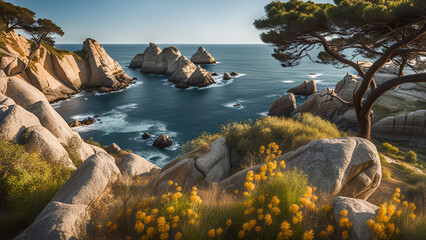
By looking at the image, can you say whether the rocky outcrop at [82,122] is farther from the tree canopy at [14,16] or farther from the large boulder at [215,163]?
the large boulder at [215,163]

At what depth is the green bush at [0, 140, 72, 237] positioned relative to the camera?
545cm

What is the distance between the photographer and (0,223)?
5.14 meters

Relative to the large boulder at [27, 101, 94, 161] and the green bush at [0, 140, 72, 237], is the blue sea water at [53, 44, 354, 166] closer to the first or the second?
the large boulder at [27, 101, 94, 161]

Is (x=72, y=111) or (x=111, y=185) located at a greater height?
(x=111, y=185)

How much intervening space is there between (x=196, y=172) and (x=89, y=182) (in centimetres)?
616

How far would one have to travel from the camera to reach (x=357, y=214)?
3840mm

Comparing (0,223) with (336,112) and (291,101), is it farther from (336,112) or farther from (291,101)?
(291,101)

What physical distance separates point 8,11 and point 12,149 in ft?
110

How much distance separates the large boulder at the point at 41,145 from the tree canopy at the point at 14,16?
95.6 ft

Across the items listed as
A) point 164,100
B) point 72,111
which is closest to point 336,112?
point 164,100

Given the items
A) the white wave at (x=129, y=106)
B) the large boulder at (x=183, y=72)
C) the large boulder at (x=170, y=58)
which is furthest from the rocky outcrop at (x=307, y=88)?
the large boulder at (x=170, y=58)

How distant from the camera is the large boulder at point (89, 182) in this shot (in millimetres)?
5250

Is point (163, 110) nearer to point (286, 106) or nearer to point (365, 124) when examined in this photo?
point (286, 106)

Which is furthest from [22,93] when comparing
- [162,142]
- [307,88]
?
[307,88]
